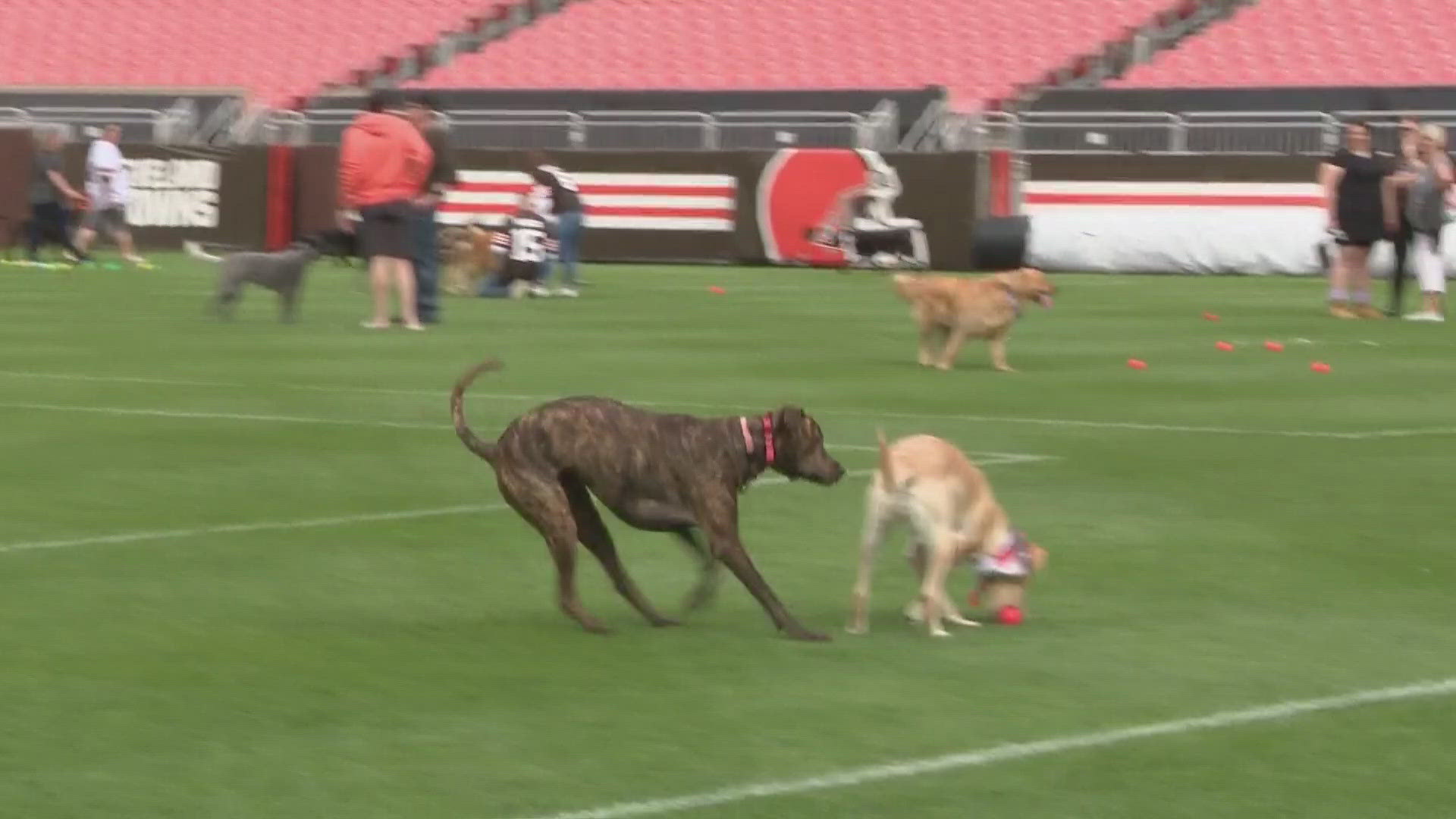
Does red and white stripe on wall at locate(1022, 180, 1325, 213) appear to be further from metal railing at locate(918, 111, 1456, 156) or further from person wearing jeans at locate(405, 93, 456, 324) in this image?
person wearing jeans at locate(405, 93, 456, 324)

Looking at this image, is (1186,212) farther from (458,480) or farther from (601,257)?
(458,480)

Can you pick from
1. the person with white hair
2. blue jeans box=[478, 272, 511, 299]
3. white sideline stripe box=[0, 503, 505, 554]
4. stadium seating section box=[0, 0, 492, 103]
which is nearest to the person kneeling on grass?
blue jeans box=[478, 272, 511, 299]

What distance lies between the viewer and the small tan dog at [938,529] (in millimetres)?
8688

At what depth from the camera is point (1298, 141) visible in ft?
115

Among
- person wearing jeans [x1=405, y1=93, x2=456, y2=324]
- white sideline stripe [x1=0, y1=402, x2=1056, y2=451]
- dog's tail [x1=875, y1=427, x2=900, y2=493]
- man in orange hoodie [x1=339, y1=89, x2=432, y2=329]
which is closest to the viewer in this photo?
dog's tail [x1=875, y1=427, x2=900, y2=493]

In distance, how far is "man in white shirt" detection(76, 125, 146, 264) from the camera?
117 ft

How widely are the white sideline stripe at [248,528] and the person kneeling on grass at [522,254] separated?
17174 millimetres

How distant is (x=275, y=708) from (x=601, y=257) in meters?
30.2

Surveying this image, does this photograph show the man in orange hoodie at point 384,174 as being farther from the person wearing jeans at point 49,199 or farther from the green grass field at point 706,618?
the person wearing jeans at point 49,199

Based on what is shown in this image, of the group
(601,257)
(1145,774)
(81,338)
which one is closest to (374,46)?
(601,257)

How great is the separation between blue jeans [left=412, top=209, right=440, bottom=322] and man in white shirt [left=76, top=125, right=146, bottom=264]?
12.4 meters

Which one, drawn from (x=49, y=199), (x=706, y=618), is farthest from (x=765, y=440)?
(x=49, y=199)

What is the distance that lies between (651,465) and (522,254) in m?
20.9

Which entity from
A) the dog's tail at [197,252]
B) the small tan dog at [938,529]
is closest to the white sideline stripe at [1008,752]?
the small tan dog at [938,529]
